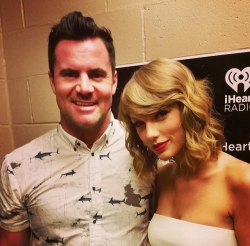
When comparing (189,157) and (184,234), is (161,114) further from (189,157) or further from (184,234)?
(184,234)

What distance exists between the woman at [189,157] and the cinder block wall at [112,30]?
35cm

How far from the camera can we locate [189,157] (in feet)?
3.61

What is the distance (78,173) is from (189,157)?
42cm

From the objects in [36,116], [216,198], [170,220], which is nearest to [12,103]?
[36,116]

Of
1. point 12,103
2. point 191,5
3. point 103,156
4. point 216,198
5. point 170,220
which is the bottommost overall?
point 170,220

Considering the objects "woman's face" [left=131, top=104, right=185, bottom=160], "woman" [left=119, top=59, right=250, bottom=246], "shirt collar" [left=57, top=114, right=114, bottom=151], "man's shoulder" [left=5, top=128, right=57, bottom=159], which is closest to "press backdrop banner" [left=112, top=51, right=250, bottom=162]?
"woman" [left=119, top=59, right=250, bottom=246]

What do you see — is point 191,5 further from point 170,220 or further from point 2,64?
point 2,64

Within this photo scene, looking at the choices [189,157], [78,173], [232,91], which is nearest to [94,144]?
[78,173]

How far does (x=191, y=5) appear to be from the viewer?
1369mm

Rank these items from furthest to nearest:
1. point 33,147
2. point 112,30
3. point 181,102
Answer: point 112,30, point 33,147, point 181,102

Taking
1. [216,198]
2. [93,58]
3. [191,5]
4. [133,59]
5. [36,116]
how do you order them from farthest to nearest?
1. [36,116]
2. [133,59]
3. [191,5]
4. [93,58]
5. [216,198]

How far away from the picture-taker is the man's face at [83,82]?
3.72 ft

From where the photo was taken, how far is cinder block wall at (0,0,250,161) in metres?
1.34

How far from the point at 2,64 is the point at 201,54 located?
3.84 feet
